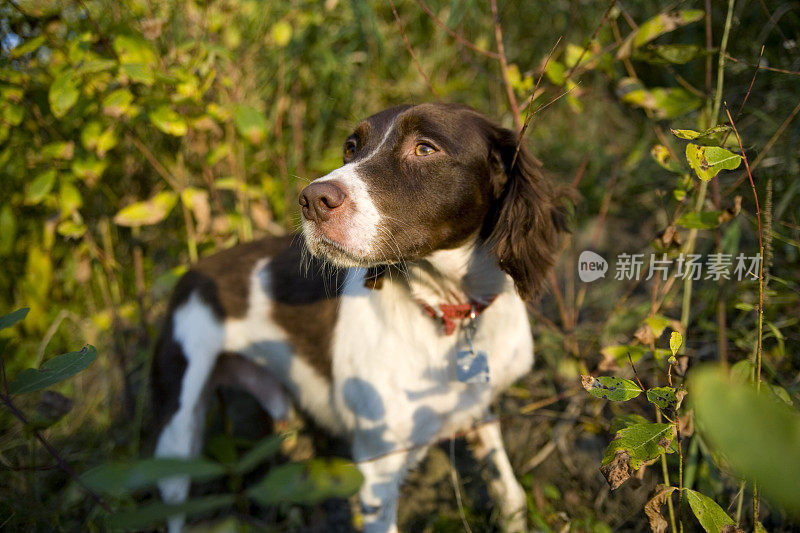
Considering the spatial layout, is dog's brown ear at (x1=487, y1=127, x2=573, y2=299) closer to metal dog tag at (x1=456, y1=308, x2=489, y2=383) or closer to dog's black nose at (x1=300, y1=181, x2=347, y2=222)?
metal dog tag at (x1=456, y1=308, x2=489, y2=383)

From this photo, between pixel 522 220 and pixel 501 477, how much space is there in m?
1.03

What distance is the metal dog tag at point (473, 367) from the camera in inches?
68.8

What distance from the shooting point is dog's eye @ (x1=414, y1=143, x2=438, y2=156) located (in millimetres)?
1600

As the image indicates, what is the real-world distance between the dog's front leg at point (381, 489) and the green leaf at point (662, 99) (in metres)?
1.47

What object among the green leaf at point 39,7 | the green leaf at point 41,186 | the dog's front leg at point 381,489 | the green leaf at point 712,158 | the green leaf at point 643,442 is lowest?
the dog's front leg at point 381,489

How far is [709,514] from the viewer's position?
1.03 meters

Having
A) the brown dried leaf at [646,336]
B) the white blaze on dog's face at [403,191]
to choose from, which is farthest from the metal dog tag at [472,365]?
the brown dried leaf at [646,336]

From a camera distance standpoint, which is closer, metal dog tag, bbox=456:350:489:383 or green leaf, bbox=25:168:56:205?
metal dog tag, bbox=456:350:489:383

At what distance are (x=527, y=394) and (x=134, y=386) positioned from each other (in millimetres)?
2044

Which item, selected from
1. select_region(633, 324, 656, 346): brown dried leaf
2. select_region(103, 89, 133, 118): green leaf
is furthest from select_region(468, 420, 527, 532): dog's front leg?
select_region(103, 89, 133, 118): green leaf

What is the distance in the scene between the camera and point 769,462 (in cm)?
42

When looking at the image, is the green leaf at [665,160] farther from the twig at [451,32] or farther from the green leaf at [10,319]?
the green leaf at [10,319]

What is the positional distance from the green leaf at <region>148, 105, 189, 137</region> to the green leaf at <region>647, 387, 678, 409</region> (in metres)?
1.87

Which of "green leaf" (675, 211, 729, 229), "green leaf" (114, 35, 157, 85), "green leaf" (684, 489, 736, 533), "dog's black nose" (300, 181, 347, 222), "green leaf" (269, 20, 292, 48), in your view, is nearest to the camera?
"green leaf" (684, 489, 736, 533)
